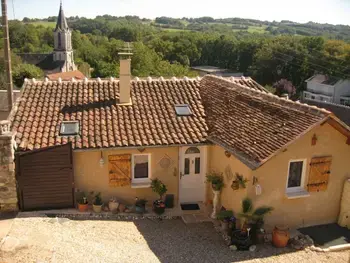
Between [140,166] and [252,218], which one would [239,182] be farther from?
[140,166]

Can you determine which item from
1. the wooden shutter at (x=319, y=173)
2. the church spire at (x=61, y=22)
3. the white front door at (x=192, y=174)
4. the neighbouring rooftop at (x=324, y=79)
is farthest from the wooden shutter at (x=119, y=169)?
the church spire at (x=61, y=22)

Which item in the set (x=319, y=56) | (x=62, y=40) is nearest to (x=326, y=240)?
(x=319, y=56)

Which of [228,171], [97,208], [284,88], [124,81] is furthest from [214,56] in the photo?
[97,208]

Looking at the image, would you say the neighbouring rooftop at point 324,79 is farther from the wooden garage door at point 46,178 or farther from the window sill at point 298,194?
the wooden garage door at point 46,178

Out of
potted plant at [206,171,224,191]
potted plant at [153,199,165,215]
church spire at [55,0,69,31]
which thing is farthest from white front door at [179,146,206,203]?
church spire at [55,0,69,31]

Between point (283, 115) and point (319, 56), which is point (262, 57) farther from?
point (283, 115)

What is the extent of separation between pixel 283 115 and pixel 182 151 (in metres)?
3.80

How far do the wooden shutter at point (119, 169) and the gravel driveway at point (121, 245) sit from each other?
58.5 inches

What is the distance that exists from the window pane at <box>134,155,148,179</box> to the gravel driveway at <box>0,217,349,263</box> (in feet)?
6.22

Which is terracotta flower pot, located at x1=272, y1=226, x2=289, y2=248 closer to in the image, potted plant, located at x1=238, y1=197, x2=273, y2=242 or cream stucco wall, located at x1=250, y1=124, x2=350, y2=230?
potted plant, located at x1=238, y1=197, x2=273, y2=242

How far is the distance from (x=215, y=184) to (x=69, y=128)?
18.0 feet

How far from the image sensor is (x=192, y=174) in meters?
14.4

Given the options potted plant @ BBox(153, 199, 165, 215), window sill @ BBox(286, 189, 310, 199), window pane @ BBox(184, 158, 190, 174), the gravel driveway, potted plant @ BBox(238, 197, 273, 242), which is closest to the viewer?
the gravel driveway

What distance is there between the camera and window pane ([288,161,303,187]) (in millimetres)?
12500
